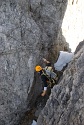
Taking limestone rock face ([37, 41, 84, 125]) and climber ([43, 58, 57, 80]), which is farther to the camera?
climber ([43, 58, 57, 80])

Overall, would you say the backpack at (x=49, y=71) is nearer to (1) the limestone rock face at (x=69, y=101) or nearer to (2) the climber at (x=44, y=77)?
(2) the climber at (x=44, y=77)

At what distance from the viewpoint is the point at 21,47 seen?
16.5 metres

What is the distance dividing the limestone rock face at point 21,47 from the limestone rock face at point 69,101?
3.43 metres

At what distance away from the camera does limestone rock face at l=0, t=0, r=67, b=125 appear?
16.3 metres

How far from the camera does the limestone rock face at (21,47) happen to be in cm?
Result: 1633

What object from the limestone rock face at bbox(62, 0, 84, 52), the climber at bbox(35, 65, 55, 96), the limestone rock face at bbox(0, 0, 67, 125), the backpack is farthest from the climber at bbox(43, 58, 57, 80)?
the limestone rock face at bbox(62, 0, 84, 52)

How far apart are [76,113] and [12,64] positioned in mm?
6703

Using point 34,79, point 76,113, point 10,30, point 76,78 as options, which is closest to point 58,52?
point 34,79

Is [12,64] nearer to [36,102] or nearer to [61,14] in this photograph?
[36,102]

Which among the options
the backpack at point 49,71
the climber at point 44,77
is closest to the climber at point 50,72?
the backpack at point 49,71

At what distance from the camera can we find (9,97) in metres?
16.8

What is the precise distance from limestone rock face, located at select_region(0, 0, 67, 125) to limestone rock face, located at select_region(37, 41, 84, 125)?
11.2 feet

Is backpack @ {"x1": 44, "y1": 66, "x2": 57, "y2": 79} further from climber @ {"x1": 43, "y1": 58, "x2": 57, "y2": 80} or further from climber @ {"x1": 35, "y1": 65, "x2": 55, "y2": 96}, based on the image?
climber @ {"x1": 35, "y1": 65, "x2": 55, "y2": 96}

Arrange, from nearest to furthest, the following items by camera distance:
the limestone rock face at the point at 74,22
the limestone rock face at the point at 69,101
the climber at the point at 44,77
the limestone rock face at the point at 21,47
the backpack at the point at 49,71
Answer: the limestone rock face at the point at 69,101
the climber at the point at 44,77
the backpack at the point at 49,71
the limestone rock face at the point at 21,47
the limestone rock face at the point at 74,22
